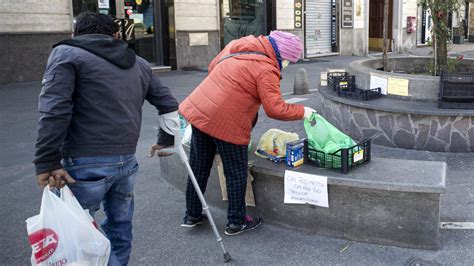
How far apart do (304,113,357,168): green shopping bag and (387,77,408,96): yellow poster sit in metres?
2.40

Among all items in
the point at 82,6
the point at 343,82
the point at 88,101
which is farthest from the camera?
the point at 82,6

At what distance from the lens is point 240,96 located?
3633mm

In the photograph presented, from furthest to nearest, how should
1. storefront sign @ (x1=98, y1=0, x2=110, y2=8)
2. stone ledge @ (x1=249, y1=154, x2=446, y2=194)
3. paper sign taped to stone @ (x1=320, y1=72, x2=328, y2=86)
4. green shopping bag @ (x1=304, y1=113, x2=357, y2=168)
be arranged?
storefront sign @ (x1=98, y1=0, x2=110, y2=8)
paper sign taped to stone @ (x1=320, y1=72, x2=328, y2=86)
green shopping bag @ (x1=304, y1=113, x2=357, y2=168)
stone ledge @ (x1=249, y1=154, x2=446, y2=194)

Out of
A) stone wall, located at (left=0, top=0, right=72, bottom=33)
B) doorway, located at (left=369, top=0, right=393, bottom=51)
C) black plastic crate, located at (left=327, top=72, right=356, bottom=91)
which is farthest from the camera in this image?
doorway, located at (left=369, top=0, right=393, bottom=51)

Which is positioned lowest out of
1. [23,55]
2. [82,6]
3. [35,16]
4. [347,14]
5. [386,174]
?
[386,174]

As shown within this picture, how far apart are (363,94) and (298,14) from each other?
1244 cm

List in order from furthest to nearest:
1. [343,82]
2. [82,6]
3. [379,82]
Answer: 1. [82,6]
2. [343,82]
3. [379,82]

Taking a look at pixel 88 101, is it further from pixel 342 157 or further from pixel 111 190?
pixel 342 157

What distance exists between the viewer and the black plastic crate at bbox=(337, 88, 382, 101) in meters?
6.08

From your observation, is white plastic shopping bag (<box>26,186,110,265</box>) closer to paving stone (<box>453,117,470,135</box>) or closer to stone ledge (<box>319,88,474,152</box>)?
stone ledge (<box>319,88,474,152</box>)

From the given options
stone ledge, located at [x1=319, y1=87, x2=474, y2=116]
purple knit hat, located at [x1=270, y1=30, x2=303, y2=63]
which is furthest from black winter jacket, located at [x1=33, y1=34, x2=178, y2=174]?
stone ledge, located at [x1=319, y1=87, x2=474, y2=116]

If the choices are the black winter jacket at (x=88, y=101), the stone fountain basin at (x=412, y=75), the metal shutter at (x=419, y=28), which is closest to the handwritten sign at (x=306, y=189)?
the black winter jacket at (x=88, y=101)

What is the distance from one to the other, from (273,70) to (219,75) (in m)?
0.40

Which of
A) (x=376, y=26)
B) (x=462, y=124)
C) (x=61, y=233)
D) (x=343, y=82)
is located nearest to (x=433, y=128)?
(x=462, y=124)
